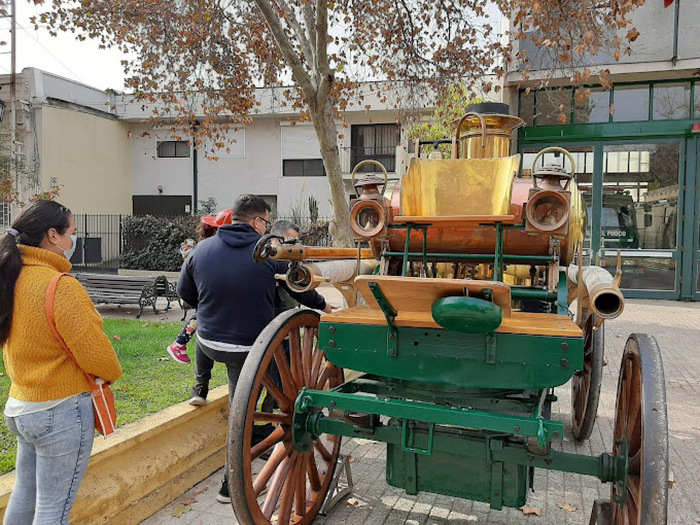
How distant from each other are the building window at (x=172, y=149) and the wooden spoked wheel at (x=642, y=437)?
23.8 metres

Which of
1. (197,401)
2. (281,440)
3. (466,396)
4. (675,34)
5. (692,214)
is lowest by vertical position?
(197,401)

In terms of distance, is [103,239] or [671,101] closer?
[671,101]

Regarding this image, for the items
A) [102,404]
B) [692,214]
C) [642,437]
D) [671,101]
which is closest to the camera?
[642,437]

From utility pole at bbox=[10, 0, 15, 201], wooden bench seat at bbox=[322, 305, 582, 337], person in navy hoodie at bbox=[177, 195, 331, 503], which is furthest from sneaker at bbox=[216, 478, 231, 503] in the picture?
utility pole at bbox=[10, 0, 15, 201]

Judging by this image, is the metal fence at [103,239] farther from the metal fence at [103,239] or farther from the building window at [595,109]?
the building window at [595,109]

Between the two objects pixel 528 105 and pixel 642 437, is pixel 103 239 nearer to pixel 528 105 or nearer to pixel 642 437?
pixel 528 105

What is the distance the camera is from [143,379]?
5309 mm

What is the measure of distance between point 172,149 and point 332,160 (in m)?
20.0

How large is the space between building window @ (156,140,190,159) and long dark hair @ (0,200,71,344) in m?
23.1

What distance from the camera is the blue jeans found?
2295mm

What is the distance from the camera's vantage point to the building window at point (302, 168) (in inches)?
915

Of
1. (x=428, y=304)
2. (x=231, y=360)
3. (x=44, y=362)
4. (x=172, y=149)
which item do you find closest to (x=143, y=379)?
(x=231, y=360)

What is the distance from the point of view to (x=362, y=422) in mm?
3201

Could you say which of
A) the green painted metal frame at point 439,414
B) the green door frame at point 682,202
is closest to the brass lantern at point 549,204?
the green painted metal frame at point 439,414
